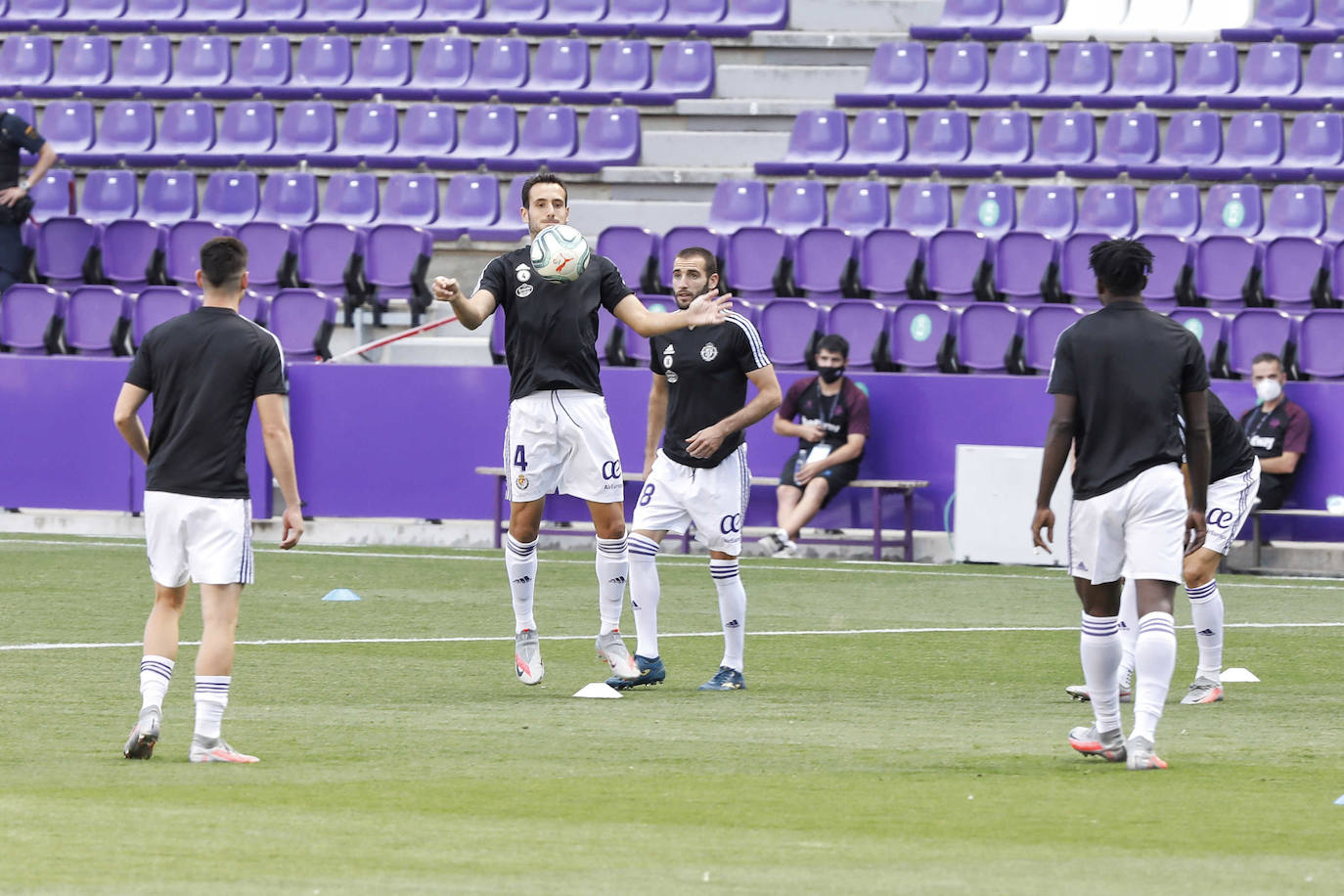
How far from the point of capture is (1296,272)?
A: 18.7 metres

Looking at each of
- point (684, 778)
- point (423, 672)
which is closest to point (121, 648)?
point (423, 672)

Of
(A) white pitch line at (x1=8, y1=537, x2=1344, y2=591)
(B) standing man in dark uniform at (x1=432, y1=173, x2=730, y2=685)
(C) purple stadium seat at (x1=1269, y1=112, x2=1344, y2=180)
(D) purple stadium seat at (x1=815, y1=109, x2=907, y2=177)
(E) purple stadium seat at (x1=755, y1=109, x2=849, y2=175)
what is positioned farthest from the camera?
(E) purple stadium seat at (x1=755, y1=109, x2=849, y2=175)

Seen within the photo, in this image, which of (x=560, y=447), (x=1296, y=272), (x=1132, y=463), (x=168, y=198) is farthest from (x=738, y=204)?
(x=1132, y=463)

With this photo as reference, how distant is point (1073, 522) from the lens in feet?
25.5

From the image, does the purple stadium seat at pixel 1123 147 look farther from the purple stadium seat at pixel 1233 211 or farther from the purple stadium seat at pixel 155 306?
the purple stadium seat at pixel 155 306

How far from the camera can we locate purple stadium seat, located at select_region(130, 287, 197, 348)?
66.8 feet

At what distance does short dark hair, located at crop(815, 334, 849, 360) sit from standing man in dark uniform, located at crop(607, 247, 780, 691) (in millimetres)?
7219

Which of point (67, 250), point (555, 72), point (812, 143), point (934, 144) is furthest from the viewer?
point (555, 72)

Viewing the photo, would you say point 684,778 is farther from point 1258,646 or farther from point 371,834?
point 1258,646

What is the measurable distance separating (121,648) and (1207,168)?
13355 millimetres

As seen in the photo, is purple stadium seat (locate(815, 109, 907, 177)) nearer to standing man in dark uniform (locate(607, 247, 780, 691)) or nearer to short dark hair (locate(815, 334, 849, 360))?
short dark hair (locate(815, 334, 849, 360))

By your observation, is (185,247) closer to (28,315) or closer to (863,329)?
(28,315)

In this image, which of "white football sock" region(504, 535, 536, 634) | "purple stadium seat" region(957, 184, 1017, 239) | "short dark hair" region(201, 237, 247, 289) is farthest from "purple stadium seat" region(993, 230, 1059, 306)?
"short dark hair" region(201, 237, 247, 289)

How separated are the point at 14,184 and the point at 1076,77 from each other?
10966 mm
